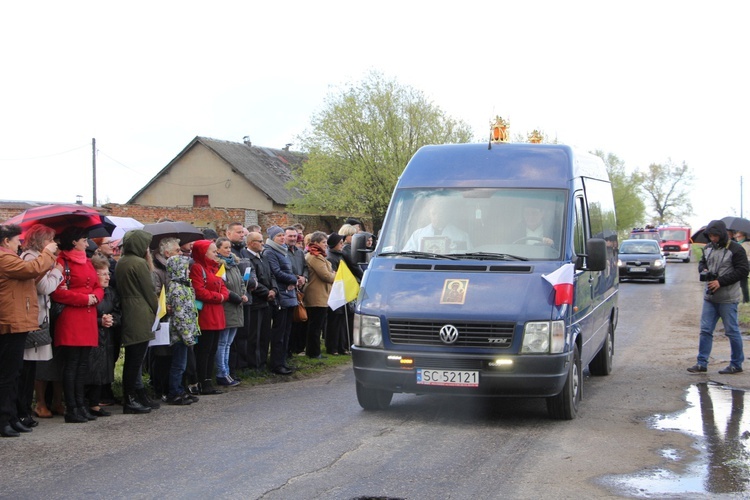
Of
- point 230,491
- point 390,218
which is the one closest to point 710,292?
point 390,218

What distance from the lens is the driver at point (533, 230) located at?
8.91 metres

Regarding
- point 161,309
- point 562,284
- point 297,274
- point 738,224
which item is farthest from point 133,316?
point 738,224

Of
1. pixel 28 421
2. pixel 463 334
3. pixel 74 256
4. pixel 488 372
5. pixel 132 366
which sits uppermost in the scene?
pixel 74 256

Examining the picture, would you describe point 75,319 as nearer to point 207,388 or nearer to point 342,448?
point 207,388

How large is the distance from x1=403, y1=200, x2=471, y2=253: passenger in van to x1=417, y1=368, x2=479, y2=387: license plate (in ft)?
4.66

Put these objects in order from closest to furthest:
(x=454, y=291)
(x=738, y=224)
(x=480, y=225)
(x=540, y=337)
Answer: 1. (x=540, y=337)
2. (x=454, y=291)
3. (x=480, y=225)
4. (x=738, y=224)

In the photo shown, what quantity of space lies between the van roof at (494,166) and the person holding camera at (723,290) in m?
3.12

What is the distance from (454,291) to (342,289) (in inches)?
152

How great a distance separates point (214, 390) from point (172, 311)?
50.7 inches

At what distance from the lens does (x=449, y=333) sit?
8102 mm

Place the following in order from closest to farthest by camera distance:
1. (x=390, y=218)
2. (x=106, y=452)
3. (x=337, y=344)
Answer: (x=106, y=452), (x=390, y=218), (x=337, y=344)

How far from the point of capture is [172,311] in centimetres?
977

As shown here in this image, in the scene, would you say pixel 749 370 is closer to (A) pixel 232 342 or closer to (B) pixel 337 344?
(B) pixel 337 344

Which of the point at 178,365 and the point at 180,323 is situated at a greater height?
the point at 180,323
